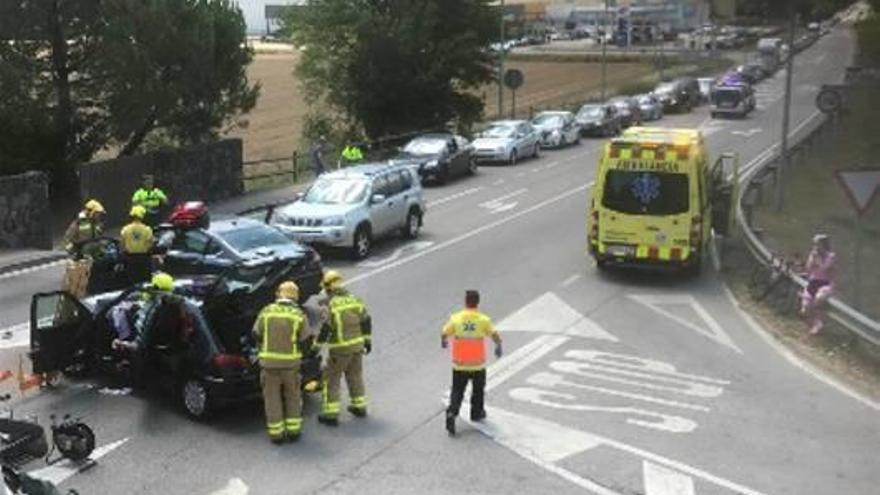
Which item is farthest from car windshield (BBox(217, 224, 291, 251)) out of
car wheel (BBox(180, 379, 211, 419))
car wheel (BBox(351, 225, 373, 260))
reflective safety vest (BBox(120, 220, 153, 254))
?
car wheel (BBox(180, 379, 211, 419))

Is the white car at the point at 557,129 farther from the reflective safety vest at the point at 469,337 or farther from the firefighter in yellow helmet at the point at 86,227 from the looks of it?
the reflective safety vest at the point at 469,337

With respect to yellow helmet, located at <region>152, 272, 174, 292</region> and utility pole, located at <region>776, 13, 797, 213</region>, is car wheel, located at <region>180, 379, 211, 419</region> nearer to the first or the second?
yellow helmet, located at <region>152, 272, 174, 292</region>

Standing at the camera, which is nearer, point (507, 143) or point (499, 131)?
point (507, 143)

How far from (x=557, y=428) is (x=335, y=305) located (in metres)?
2.76

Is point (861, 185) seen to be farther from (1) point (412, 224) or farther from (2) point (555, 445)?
(1) point (412, 224)

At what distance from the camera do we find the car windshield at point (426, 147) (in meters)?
36.2

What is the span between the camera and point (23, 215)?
25.2 metres

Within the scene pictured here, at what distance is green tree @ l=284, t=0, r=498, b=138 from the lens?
45.0m

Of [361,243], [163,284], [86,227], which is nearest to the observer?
[163,284]

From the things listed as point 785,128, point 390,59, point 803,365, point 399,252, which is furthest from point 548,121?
point 803,365

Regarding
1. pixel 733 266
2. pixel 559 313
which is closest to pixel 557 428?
pixel 559 313

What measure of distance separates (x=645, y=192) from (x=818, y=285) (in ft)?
15.2

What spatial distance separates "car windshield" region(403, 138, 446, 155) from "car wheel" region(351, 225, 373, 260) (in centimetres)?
1302

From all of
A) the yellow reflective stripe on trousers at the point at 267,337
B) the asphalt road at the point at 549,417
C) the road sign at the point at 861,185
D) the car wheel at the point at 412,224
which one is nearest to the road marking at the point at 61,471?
the asphalt road at the point at 549,417
